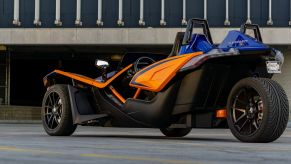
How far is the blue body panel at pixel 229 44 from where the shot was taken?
7.44 m

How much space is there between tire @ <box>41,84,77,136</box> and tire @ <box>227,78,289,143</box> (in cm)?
264

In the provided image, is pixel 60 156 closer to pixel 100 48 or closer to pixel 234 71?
pixel 234 71

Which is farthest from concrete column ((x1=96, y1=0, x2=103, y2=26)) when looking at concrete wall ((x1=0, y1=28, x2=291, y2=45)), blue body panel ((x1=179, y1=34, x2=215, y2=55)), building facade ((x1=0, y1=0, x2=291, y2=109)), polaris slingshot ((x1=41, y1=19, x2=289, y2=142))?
blue body panel ((x1=179, y1=34, x2=215, y2=55))

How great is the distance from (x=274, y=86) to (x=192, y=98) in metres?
1.04

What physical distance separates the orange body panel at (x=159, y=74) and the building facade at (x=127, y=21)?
76.0 ft

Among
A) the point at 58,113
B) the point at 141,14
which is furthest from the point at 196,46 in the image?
the point at 141,14

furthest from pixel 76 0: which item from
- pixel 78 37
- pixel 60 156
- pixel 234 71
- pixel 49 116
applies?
pixel 60 156

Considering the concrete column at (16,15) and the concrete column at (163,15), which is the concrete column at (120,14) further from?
the concrete column at (16,15)

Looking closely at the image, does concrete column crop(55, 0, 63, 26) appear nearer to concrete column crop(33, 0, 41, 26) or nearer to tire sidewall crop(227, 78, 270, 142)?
concrete column crop(33, 0, 41, 26)

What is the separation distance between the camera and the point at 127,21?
106ft

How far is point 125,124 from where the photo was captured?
8.70 m

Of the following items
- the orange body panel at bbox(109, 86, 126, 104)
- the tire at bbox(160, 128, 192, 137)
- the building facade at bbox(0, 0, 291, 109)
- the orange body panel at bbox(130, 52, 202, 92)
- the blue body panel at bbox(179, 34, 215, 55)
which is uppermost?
the building facade at bbox(0, 0, 291, 109)

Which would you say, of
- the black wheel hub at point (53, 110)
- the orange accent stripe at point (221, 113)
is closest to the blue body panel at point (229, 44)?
the orange accent stripe at point (221, 113)

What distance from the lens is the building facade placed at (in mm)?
31656
